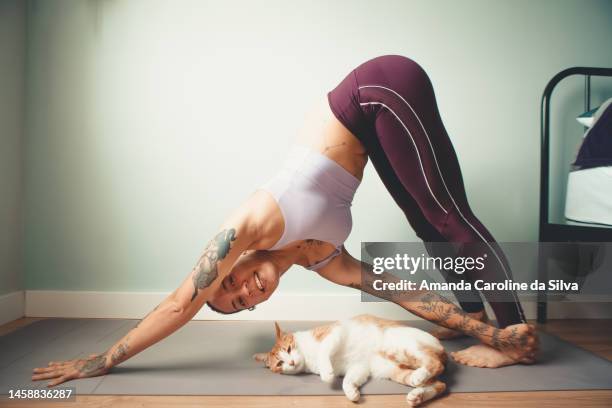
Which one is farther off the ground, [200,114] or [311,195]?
[200,114]

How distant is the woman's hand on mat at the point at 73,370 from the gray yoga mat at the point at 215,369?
0.02 meters

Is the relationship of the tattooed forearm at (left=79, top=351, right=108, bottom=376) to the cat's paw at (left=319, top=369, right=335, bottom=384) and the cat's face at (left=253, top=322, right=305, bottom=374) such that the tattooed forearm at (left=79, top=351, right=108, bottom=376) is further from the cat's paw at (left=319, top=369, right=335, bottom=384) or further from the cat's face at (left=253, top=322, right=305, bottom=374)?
the cat's paw at (left=319, top=369, right=335, bottom=384)

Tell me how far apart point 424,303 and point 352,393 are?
0.49 metres

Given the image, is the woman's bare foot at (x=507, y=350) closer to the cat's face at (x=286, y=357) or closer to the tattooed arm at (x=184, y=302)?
the cat's face at (x=286, y=357)

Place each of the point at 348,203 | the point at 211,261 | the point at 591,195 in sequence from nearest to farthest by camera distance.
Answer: the point at 211,261 → the point at 348,203 → the point at 591,195

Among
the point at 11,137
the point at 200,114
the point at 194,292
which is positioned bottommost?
the point at 194,292

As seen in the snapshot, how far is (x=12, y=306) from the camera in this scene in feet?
6.04

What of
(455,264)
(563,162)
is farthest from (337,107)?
(563,162)

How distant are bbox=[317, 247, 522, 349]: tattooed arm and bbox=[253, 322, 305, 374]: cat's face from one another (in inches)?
13.4

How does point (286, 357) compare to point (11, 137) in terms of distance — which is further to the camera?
point (11, 137)

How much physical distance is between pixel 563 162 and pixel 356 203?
1087 mm

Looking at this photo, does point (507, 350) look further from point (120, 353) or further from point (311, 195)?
point (120, 353)

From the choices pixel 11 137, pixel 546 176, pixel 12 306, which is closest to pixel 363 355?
pixel 546 176

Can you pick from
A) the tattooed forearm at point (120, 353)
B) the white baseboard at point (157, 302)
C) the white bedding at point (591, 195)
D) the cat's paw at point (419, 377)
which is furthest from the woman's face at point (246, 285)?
→ the white bedding at point (591, 195)
